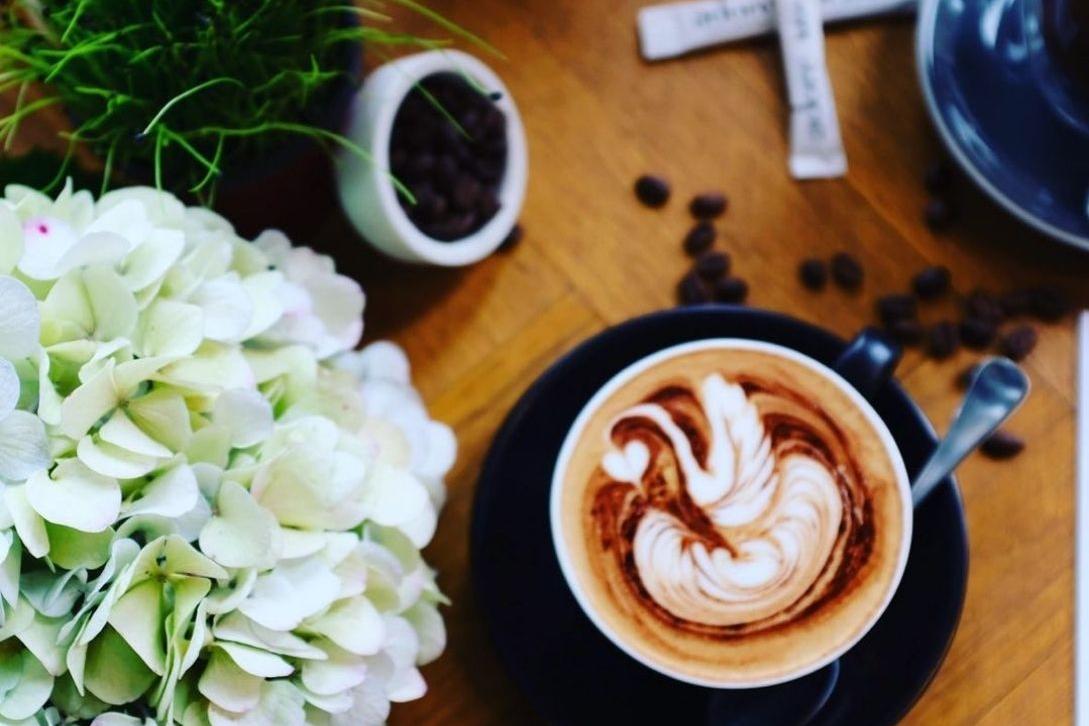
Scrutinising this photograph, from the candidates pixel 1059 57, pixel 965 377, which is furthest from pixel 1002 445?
pixel 1059 57

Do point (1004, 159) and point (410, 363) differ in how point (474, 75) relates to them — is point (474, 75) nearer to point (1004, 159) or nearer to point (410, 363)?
point (410, 363)

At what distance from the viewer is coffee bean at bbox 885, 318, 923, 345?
80 centimetres

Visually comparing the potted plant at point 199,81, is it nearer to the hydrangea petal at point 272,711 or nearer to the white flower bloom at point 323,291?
the white flower bloom at point 323,291

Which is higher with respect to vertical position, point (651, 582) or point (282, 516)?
point (282, 516)

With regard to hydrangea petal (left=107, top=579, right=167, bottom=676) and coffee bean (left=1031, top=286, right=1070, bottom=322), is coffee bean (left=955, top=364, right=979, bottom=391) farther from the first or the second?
hydrangea petal (left=107, top=579, right=167, bottom=676)

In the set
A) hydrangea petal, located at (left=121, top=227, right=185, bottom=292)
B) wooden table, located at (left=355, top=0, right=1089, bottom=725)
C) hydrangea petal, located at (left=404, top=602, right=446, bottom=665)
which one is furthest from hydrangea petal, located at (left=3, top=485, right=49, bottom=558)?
wooden table, located at (left=355, top=0, right=1089, bottom=725)

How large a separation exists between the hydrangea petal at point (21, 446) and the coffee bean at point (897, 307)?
55 centimetres

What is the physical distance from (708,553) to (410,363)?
0.89 feet

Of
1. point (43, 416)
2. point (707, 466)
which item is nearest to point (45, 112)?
point (43, 416)

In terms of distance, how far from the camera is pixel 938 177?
32.1 inches

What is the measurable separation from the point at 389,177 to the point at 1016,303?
1.40 ft

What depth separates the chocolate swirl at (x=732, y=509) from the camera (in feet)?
2.07

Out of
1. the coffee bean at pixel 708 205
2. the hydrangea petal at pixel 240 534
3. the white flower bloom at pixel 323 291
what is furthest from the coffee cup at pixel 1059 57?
the hydrangea petal at pixel 240 534

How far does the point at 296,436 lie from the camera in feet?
1.75
